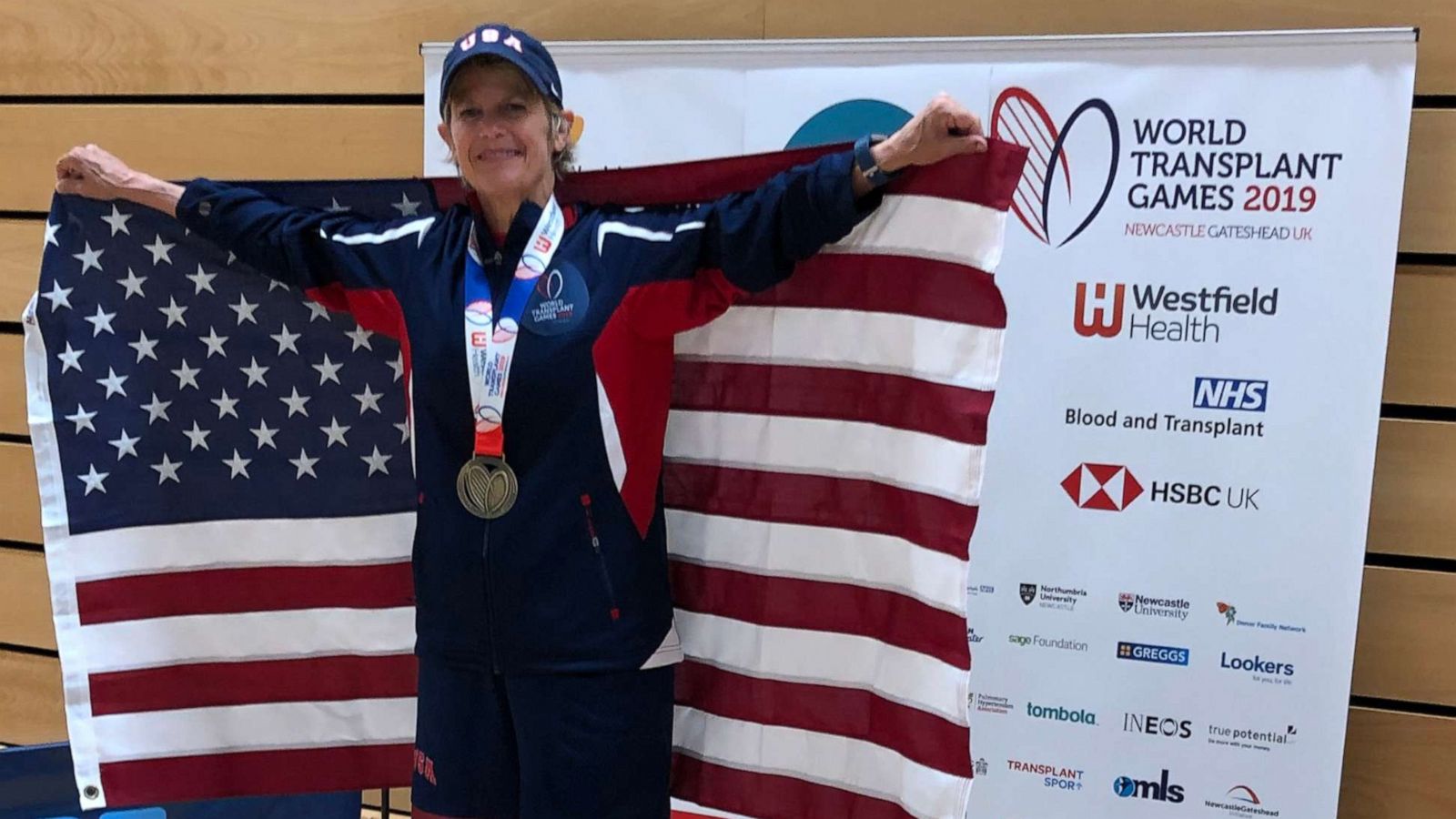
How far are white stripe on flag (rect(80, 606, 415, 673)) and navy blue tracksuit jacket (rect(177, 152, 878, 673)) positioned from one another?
44cm

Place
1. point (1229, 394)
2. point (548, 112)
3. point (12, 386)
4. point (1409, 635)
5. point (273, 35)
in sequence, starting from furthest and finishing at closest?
point (12, 386)
point (273, 35)
point (1409, 635)
point (1229, 394)
point (548, 112)

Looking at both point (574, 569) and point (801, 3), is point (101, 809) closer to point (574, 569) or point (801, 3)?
point (574, 569)

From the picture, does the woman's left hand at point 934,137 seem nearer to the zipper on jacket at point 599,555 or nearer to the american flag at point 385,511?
the american flag at point 385,511

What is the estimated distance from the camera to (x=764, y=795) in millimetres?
2031

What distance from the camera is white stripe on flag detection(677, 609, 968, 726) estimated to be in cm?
179

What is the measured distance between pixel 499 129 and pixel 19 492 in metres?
2.83

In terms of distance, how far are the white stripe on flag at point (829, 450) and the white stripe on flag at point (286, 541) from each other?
24.5 inches

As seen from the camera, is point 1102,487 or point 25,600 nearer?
point 1102,487

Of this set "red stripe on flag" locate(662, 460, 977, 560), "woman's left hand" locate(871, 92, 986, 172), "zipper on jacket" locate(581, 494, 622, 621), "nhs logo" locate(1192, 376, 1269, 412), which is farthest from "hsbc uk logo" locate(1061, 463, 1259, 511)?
"zipper on jacket" locate(581, 494, 622, 621)

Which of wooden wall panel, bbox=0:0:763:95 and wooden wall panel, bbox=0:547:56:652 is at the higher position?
wooden wall panel, bbox=0:0:763:95

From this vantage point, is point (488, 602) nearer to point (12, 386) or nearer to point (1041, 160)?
point (1041, 160)

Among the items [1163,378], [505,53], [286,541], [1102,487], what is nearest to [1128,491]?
[1102,487]

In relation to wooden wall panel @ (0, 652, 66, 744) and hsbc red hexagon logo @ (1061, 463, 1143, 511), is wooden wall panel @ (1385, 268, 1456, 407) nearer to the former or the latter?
hsbc red hexagon logo @ (1061, 463, 1143, 511)

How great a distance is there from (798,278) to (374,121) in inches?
68.8
